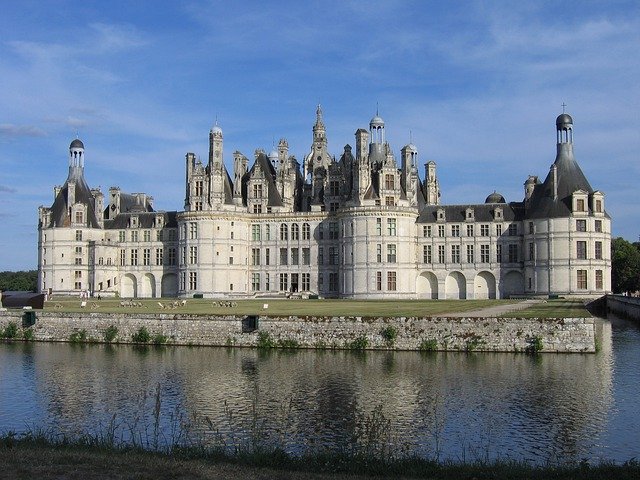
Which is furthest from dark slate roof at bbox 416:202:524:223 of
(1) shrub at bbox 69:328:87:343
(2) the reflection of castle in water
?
(1) shrub at bbox 69:328:87:343

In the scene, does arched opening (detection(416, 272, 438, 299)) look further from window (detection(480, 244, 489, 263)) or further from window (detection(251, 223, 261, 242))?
window (detection(251, 223, 261, 242))

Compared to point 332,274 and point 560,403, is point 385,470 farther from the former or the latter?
point 332,274

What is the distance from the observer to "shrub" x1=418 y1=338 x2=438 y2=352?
38094 mm

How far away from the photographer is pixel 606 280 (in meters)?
71.1

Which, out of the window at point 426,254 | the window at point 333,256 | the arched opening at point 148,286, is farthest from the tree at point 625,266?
the arched opening at point 148,286

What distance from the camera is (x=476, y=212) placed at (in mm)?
76750

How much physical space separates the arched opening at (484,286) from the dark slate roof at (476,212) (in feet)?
18.2

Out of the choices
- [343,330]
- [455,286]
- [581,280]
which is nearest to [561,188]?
[581,280]

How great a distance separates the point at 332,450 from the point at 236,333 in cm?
2337

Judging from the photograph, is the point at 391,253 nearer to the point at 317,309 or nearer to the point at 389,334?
the point at 317,309

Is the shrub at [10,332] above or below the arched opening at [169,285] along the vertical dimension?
below

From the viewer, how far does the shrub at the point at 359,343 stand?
39.1 meters

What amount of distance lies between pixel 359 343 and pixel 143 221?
52.6 meters

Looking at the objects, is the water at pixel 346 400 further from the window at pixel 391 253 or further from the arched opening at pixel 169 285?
the arched opening at pixel 169 285
